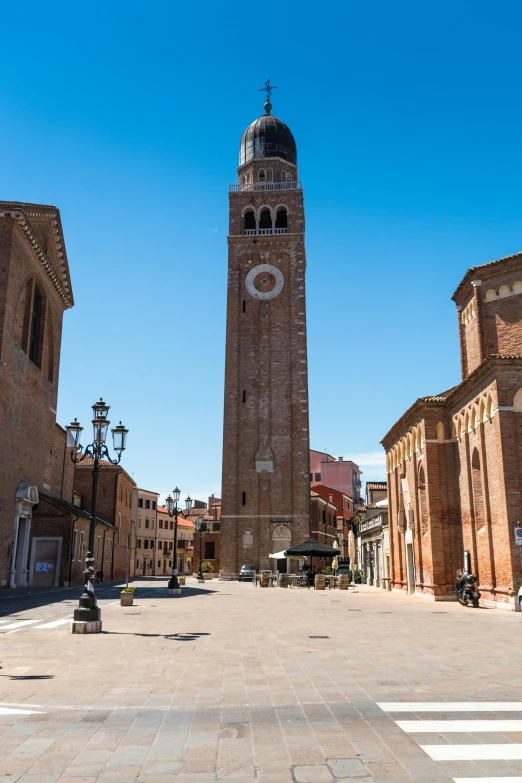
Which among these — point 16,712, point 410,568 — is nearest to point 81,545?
point 410,568

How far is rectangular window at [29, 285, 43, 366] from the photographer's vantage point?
34.5 meters

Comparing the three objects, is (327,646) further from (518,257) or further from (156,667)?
(518,257)

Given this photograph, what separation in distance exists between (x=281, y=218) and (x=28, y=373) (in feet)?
117

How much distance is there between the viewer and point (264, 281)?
60000 mm

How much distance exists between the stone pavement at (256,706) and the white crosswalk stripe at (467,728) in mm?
22

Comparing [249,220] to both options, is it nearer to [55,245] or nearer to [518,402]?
[55,245]

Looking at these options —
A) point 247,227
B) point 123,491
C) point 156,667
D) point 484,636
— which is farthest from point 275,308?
point 156,667

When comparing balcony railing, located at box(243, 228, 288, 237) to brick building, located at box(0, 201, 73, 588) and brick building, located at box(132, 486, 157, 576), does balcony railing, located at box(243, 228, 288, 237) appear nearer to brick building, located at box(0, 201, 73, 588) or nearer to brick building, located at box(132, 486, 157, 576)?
brick building, located at box(0, 201, 73, 588)

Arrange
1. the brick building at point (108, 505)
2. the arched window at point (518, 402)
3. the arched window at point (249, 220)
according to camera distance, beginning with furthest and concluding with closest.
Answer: the arched window at point (249, 220)
the brick building at point (108, 505)
the arched window at point (518, 402)

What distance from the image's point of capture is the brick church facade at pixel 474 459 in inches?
888

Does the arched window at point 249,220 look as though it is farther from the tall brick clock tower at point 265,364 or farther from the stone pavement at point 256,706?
the stone pavement at point 256,706

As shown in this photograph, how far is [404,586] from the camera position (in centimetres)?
3459

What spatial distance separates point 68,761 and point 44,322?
108 feet

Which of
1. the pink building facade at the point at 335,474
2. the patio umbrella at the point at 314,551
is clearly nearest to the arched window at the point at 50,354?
the patio umbrella at the point at 314,551
